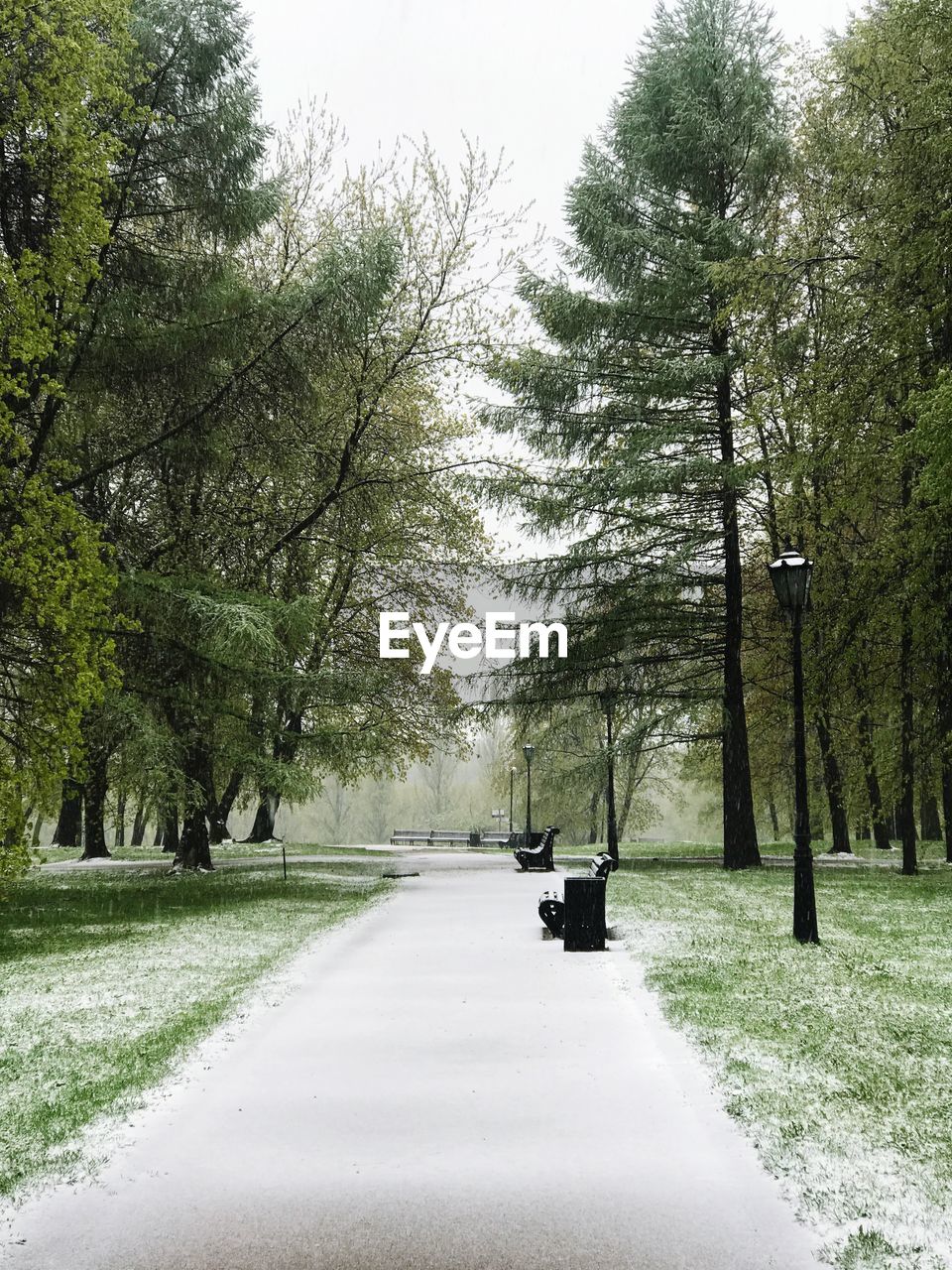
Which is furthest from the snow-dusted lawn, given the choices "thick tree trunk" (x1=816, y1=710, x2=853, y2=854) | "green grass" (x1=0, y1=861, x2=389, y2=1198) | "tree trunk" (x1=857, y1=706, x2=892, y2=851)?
"thick tree trunk" (x1=816, y1=710, x2=853, y2=854)

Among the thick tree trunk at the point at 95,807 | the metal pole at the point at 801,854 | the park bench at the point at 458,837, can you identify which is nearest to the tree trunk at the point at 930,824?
the park bench at the point at 458,837

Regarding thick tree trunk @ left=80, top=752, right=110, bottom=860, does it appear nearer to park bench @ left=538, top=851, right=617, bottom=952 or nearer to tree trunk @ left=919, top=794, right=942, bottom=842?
park bench @ left=538, top=851, right=617, bottom=952

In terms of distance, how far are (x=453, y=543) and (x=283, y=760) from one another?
8.62 m

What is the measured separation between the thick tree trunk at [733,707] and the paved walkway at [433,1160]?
46.7ft

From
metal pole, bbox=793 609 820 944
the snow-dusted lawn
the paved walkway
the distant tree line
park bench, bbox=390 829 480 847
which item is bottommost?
the paved walkway

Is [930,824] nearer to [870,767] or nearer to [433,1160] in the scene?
[870,767]

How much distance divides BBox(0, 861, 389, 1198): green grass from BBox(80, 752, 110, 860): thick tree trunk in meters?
1.83

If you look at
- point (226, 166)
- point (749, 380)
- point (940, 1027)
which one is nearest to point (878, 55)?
point (749, 380)

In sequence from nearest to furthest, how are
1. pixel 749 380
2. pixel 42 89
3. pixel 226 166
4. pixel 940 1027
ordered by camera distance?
pixel 940 1027
pixel 42 89
pixel 226 166
pixel 749 380

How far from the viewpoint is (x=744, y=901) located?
47.8 ft

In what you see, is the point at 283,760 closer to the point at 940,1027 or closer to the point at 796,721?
the point at 796,721

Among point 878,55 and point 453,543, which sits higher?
point 878,55

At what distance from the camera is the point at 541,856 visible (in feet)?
71.9

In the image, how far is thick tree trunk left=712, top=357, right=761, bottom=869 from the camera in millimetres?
21531
